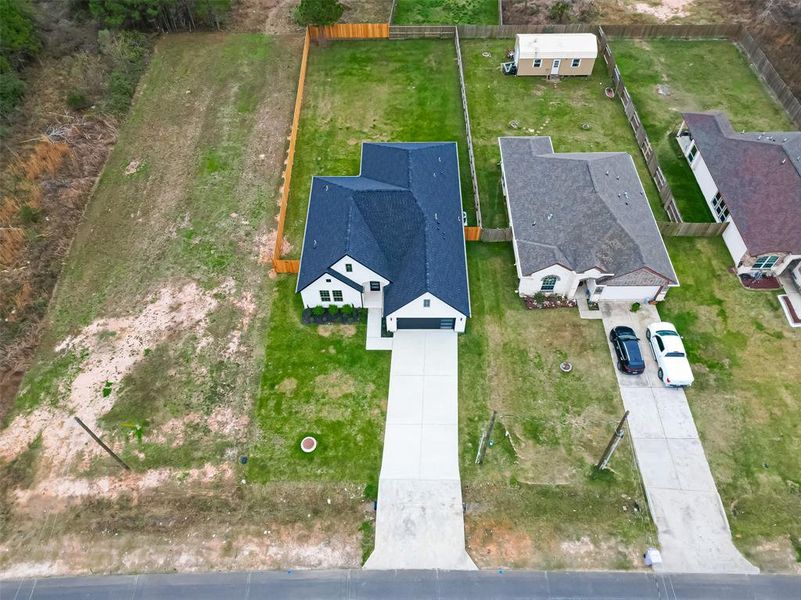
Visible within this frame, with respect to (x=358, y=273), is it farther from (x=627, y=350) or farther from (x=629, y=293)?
(x=629, y=293)

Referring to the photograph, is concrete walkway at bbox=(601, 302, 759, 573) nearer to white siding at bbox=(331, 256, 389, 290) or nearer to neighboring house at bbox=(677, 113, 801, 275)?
neighboring house at bbox=(677, 113, 801, 275)

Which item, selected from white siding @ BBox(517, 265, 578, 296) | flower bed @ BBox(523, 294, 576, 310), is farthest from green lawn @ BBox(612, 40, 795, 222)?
flower bed @ BBox(523, 294, 576, 310)

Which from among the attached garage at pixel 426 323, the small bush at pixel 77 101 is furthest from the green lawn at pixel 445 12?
the attached garage at pixel 426 323

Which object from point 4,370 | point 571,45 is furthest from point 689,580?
point 571,45

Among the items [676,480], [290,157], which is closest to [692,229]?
[676,480]

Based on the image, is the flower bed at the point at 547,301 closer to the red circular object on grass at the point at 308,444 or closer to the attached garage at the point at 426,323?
the attached garage at the point at 426,323

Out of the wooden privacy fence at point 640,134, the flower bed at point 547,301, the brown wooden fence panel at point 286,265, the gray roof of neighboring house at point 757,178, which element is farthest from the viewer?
the wooden privacy fence at point 640,134
